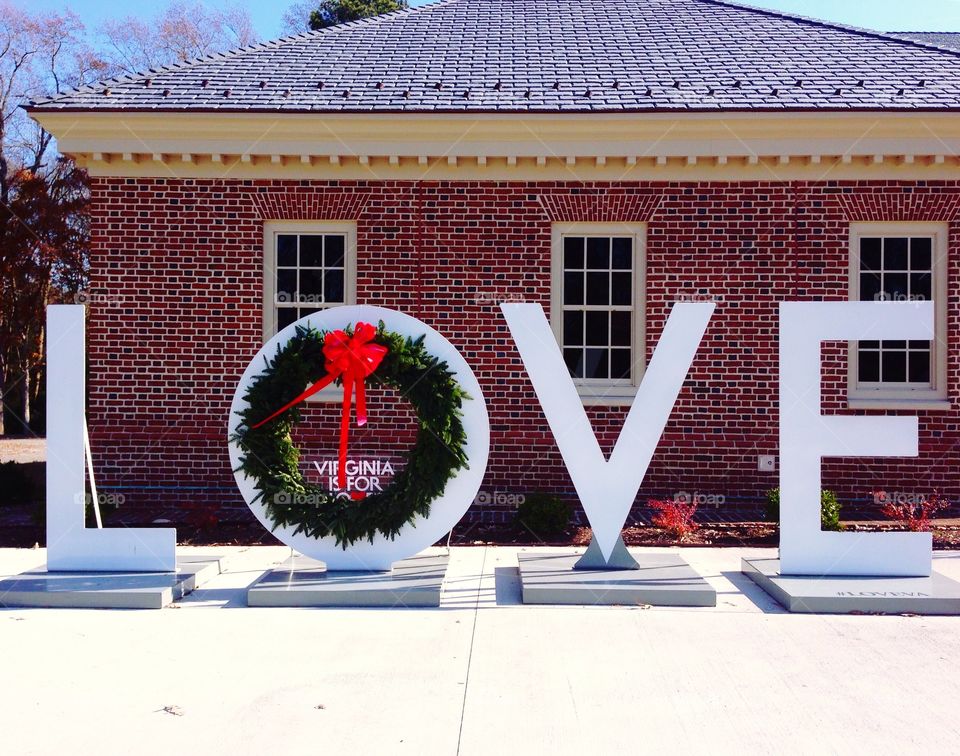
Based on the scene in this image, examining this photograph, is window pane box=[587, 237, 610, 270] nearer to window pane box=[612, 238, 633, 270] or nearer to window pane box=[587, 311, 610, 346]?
window pane box=[612, 238, 633, 270]

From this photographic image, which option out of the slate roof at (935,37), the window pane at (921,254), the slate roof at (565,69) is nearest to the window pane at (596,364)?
the slate roof at (565,69)

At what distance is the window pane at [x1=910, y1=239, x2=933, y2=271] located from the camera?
35.7ft

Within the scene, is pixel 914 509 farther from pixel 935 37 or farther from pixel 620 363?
pixel 935 37

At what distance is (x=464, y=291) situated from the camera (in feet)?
35.8

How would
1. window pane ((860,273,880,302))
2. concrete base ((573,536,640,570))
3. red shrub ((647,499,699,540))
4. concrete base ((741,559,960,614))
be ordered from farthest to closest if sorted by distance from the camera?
window pane ((860,273,880,302))
red shrub ((647,499,699,540))
concrete base ((573,536,640,570))
concrete base ((741,559,960,614))

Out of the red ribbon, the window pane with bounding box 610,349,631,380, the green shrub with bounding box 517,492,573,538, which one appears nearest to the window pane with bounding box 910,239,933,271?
the window pane with bounding box 610,349,631,380

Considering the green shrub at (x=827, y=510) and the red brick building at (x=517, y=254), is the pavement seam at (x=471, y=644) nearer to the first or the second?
the red brick building at (x=517, y=254)

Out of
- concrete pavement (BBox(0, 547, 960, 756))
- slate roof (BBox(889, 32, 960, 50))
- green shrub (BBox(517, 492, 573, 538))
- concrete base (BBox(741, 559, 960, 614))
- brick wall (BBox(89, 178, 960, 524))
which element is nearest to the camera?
concrete pavement (BBox(0, 547, 960, 756))

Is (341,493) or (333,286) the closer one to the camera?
(341,493)

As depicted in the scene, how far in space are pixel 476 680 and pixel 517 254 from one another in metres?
6.67

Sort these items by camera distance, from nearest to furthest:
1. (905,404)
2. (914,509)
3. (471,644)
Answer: (471,644) → (914,509) → (905,404)

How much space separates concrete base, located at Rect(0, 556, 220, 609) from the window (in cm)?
440

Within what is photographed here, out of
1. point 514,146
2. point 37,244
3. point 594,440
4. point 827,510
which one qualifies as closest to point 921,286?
point 827,510

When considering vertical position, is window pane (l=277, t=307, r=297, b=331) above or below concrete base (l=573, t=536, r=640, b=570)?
above
